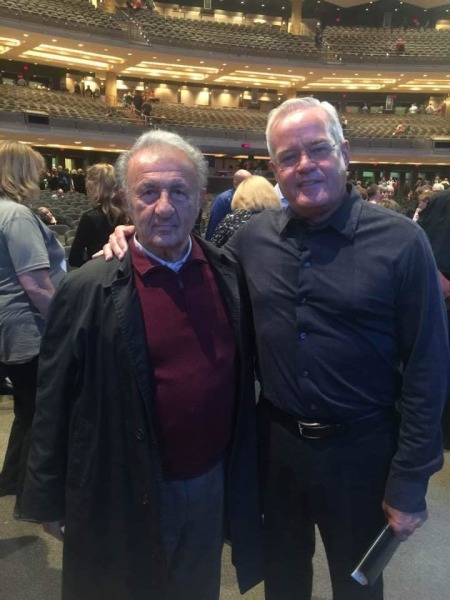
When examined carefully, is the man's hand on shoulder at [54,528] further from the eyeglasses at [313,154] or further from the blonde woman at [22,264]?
the eyeglasses at [313,154]

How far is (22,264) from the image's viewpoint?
2098 millimetres

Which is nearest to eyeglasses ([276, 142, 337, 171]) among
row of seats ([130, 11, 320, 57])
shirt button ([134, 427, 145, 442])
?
shirt button ([134, 427, 145, 442])

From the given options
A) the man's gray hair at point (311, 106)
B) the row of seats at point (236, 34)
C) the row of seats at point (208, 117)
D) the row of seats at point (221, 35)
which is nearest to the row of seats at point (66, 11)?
the row of seats at point (236, 34)

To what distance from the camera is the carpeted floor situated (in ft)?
6.68

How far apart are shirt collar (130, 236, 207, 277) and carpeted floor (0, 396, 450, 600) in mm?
1444

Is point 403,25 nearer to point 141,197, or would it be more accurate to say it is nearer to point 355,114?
point 355,114

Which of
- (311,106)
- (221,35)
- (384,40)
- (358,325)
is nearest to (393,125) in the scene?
(384,40)

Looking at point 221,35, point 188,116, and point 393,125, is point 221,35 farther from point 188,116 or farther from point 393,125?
point 393,125

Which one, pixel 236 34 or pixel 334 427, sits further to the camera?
pixel 236 34

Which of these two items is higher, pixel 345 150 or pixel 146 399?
pixel 345 150

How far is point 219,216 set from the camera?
4484 mm

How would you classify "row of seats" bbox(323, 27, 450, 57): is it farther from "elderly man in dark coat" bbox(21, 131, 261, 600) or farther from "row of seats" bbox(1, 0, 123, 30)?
"elderly man in dark coat" bbox(21, 131, 261, 600)

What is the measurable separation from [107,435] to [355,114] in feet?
97.7

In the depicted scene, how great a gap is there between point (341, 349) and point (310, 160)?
21.2 inches
